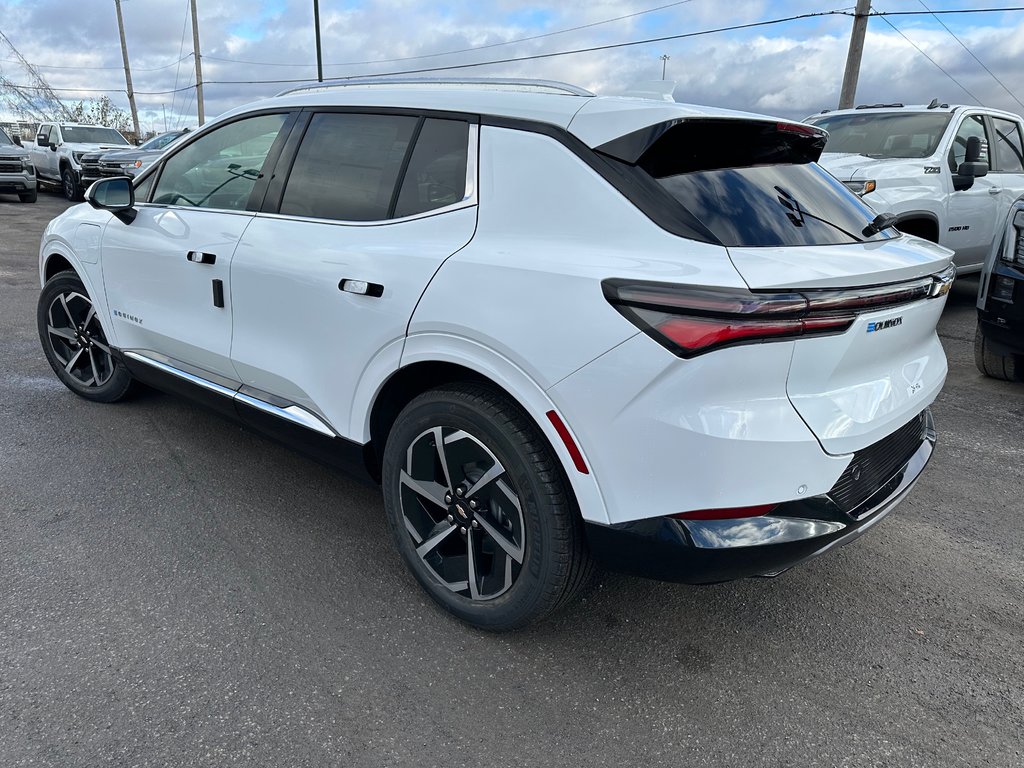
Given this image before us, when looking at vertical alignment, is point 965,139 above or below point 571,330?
above

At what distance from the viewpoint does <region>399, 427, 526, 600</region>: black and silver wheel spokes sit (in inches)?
92.7

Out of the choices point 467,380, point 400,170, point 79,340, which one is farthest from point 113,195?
point 467,380

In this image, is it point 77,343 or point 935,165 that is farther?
point 935,165

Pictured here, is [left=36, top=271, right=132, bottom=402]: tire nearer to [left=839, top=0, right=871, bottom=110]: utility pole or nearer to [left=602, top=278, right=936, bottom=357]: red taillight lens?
[left=602, top=278, right=936, bottom=357]: red taillight lens

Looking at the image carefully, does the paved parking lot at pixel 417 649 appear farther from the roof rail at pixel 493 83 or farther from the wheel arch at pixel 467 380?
the roof rail at pixel 493 83

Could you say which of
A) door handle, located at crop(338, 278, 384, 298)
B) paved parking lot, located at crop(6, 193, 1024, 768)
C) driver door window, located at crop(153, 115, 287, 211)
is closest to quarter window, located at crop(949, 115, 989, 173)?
paved parking lot, located at crop(6, 193, 1024, 768)

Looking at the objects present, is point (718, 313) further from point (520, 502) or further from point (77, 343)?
point (77, 343)

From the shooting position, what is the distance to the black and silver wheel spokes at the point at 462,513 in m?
2.36

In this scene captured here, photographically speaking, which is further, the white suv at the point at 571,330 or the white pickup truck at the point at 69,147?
the white pickup truck at the point at 69,147

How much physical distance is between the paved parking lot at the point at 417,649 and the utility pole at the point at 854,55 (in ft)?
44.9

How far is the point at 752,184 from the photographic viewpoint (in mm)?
2279

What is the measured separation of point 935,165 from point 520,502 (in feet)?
20.5

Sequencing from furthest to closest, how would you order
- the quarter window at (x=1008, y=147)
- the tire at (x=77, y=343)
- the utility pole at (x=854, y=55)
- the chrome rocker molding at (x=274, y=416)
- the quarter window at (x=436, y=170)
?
the utility pole at (x=854, y=55), the quarter window at (x=1008, y=147), the tire at (x=77, y=343), the chrome rocker molding at (x=274, y=416), the quarter window at (x=436, y=170)

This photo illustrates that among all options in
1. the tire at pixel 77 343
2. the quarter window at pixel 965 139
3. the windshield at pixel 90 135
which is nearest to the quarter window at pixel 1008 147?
the quarter window at pixel 965 139
